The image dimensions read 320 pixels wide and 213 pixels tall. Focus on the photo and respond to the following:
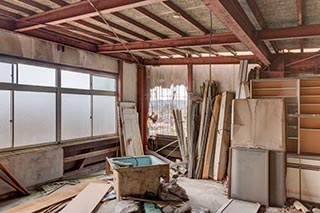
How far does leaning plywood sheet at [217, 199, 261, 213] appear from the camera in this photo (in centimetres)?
377

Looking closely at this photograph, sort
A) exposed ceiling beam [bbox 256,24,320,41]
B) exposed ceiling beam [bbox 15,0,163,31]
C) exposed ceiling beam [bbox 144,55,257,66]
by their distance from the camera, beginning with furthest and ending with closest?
exposed ceiling beam [bbox 144,55,257,66] < exposed ceiling beam [bbox 256,24,320,41] < exposed ceiling beam [bbox 15,0,163,31]

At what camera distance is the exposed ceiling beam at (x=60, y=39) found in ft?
15.0

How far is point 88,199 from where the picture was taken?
4.05 m

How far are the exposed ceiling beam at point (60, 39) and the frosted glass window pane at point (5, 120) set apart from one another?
1164 millimetres

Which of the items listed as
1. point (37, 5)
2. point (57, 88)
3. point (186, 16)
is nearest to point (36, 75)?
point (57, 88)

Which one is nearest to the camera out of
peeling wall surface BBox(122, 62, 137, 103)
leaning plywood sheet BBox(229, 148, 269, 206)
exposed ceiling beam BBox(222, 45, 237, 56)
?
leaning plywood sheet BBox(229, 148, 269, 206)

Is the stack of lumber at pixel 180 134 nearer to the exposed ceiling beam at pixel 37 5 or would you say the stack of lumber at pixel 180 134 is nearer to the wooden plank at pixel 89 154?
the wooden plank at pixel 89 154

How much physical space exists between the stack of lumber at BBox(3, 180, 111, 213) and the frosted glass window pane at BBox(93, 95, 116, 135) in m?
1.83

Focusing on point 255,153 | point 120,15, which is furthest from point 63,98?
point 255,153

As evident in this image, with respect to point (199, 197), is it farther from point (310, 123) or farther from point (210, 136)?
point (310, 123)

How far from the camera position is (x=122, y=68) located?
680cm

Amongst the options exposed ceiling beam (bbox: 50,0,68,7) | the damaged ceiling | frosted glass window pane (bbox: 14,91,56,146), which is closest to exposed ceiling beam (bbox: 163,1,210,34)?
the damaged ceiling

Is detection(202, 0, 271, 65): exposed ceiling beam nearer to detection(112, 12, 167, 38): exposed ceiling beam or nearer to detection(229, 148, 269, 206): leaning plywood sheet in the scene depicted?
detection(112, 12, 167, 38): exposed ceiling beam

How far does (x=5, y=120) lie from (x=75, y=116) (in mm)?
1499
